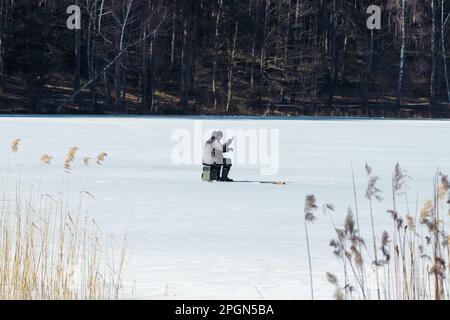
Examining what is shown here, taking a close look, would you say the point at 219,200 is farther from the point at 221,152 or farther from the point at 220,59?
the point at 220,59

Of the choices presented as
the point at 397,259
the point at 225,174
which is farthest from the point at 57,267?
the point at 225,174

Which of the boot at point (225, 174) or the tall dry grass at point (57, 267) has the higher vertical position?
the boot at point (225, 174)

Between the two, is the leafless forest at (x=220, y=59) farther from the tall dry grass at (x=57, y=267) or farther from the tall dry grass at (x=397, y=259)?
the tall dry grass at (x=397, y=259)

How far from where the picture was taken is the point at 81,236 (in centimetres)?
909

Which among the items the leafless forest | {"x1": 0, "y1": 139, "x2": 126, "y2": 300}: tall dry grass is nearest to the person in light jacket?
{"x1": 0, "y1": 139, "x2": 126, "y2": 300}: tall dry grass

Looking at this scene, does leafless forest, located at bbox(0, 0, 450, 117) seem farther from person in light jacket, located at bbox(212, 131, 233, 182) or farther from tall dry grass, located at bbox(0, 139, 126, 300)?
tall dry grass, located at bbox(0, 139, 126, 300)

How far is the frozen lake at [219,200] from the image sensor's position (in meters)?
7.49

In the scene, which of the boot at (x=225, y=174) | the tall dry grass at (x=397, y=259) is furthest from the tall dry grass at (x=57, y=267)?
the boot at (x=225, y=174)

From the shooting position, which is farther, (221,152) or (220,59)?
(220,59)

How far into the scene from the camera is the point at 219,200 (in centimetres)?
1269

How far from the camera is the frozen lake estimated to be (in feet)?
24.6

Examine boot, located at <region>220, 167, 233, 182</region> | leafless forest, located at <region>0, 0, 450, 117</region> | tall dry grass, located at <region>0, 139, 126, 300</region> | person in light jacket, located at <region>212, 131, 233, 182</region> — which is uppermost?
leafless forest, located at <region>0, 0, 450, 117</region>

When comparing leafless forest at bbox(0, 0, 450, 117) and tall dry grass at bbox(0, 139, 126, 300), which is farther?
leafless forest at bbox(0, 0, 450, 117)
